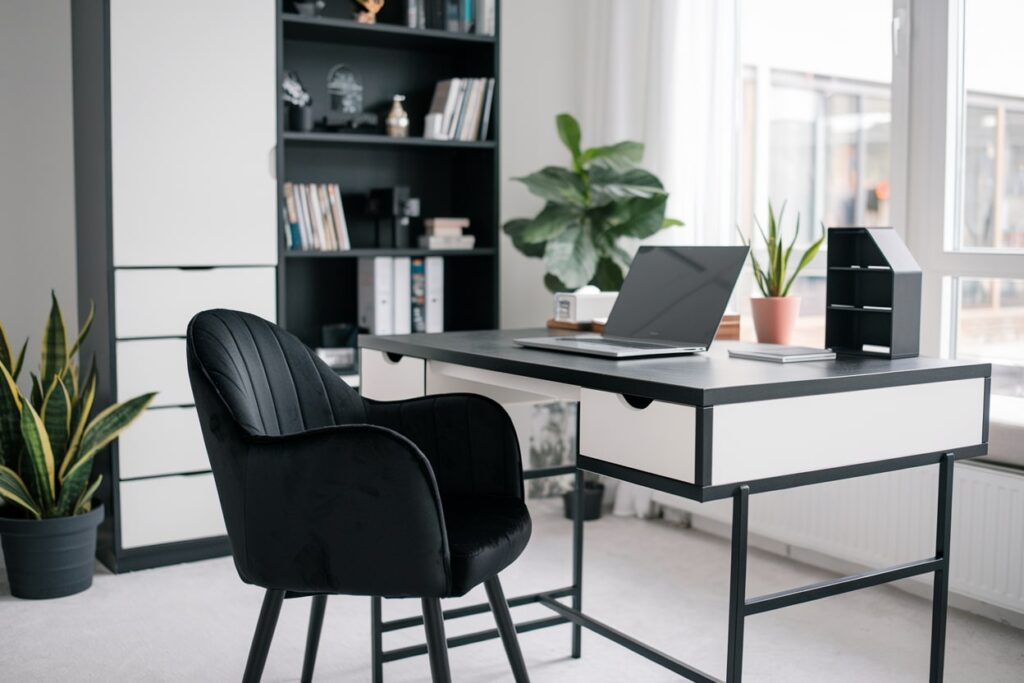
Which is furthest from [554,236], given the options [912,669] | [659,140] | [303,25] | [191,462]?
[912,669]

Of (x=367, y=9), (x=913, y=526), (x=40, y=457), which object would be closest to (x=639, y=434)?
(x=913, y=526)

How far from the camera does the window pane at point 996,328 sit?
2.91 metres

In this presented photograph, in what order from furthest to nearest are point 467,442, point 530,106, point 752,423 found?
point 530,106
point 467,442
point 752,423

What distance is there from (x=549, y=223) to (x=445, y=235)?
39cm

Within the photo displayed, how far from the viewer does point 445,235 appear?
12.3 feet

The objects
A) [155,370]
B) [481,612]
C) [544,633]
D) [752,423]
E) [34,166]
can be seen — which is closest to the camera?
[752,423]

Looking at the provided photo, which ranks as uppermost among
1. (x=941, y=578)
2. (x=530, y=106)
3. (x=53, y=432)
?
(x=530, y=106)

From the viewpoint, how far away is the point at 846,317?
227 centimetres

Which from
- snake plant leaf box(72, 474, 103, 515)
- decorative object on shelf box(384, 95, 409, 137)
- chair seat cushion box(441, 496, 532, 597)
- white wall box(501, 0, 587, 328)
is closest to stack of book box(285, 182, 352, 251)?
decorative object on shelf box(384, 95, 409, 137)

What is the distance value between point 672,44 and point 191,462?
2.09 m

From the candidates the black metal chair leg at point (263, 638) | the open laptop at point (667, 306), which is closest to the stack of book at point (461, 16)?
the open laptop at point (667, 306)

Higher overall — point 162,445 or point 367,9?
point 367,9

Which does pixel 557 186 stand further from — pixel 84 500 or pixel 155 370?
pixel 84 500

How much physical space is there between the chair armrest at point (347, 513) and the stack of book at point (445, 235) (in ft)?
6.58
